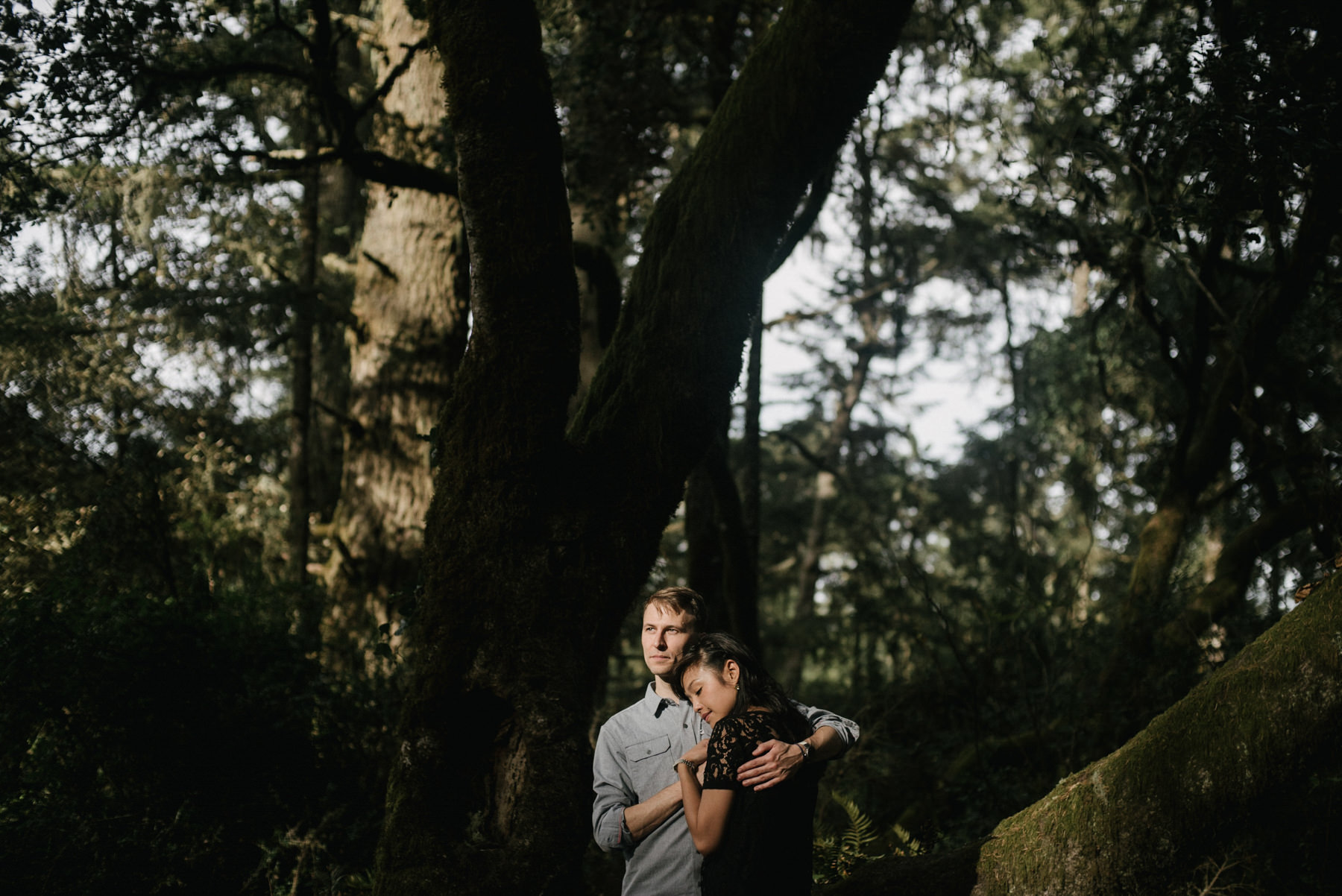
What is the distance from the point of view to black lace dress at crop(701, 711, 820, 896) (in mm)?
2549

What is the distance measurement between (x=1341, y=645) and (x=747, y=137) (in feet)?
9.76

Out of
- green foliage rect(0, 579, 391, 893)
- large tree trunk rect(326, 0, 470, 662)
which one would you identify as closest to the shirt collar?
green foliage rect(0, 579, 391, 893)

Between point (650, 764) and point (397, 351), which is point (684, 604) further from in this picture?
point (397, 351)

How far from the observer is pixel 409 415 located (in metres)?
7.68

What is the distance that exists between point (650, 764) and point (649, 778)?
0.05 meters

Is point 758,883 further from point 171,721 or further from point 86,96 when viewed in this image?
point 86,96

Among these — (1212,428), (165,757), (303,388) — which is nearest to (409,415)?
(303,388)

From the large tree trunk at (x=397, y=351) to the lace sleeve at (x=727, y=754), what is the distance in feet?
16.9

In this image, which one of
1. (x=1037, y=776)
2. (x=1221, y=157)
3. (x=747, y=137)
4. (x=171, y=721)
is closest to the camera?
(x=747, y=137)

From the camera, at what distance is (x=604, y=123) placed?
25.8ft

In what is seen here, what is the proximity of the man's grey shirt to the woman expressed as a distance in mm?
217

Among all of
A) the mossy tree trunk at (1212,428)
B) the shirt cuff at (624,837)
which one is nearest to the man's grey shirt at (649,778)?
the shirt cuff at (624,837)

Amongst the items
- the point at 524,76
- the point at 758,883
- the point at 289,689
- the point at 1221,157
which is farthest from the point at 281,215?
the point at 758,883

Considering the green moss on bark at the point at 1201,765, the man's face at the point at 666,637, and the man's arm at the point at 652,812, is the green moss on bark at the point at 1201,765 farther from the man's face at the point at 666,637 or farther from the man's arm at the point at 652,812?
the man's face at the point at 666,637
